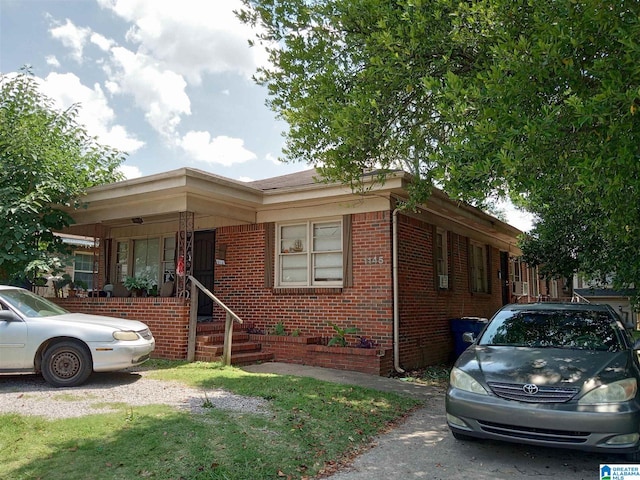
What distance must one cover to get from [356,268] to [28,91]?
8166 mm

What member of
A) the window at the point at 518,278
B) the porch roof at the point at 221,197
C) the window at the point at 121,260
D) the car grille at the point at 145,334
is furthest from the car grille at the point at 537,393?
the window at the point at 518,278

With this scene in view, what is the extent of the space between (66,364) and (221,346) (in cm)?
302

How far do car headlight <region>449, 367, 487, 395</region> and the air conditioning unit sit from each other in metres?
14.5

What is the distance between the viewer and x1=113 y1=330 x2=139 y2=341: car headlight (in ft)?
23.4

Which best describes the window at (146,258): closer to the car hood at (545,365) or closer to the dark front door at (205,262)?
the dark front door at (205,262)

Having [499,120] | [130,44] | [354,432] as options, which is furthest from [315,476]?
[130,44]

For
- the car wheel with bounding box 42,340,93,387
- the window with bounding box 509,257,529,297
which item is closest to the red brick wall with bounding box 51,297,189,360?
the car wheel with bounding box 42,340,93,387

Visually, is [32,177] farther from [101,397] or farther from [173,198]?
[101,397]

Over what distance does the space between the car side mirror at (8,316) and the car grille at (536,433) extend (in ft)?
20.7

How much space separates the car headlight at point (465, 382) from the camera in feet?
15.4

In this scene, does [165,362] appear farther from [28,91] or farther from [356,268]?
[28,91]

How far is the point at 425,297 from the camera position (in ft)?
35.9

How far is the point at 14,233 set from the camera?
9.55 metres

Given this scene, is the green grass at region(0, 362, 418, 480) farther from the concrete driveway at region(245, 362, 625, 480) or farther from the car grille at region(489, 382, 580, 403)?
the car grille at region(489, 382, 580, 403)
